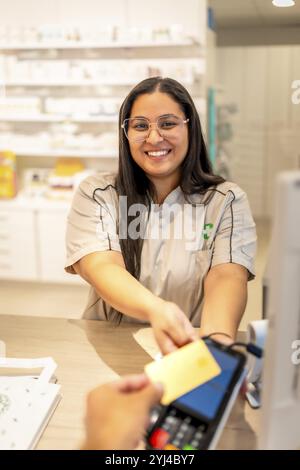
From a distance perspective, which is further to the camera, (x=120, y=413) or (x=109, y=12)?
(x=109, y=12)

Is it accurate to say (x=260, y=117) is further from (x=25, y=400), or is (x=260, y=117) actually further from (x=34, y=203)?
(x=25, y=400)

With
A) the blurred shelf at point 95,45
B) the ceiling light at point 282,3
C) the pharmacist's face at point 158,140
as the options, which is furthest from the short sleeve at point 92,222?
the blurred shelf at point 95,45

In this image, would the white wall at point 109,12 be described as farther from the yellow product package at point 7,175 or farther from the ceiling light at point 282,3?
the yellow product package at point 7,175

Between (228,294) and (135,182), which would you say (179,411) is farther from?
(135,182)

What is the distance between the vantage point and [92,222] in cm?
141

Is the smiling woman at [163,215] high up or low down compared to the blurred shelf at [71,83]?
down

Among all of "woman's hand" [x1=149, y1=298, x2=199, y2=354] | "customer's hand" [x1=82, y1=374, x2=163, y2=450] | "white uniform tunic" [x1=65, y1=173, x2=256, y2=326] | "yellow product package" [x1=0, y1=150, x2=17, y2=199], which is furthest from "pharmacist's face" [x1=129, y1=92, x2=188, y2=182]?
"yellow product package" [x1=0, y1=150, x2=17, y2=199]

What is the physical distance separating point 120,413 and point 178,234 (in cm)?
89

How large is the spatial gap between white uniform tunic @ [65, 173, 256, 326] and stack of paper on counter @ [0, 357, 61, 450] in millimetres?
339

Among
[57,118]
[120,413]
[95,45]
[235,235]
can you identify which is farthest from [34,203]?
[120,413]

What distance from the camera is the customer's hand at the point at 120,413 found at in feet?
2.05

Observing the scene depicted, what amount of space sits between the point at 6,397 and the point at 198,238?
711mm

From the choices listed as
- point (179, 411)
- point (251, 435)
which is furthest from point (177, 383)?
point (251, 435)

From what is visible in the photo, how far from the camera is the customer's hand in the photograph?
62cm
